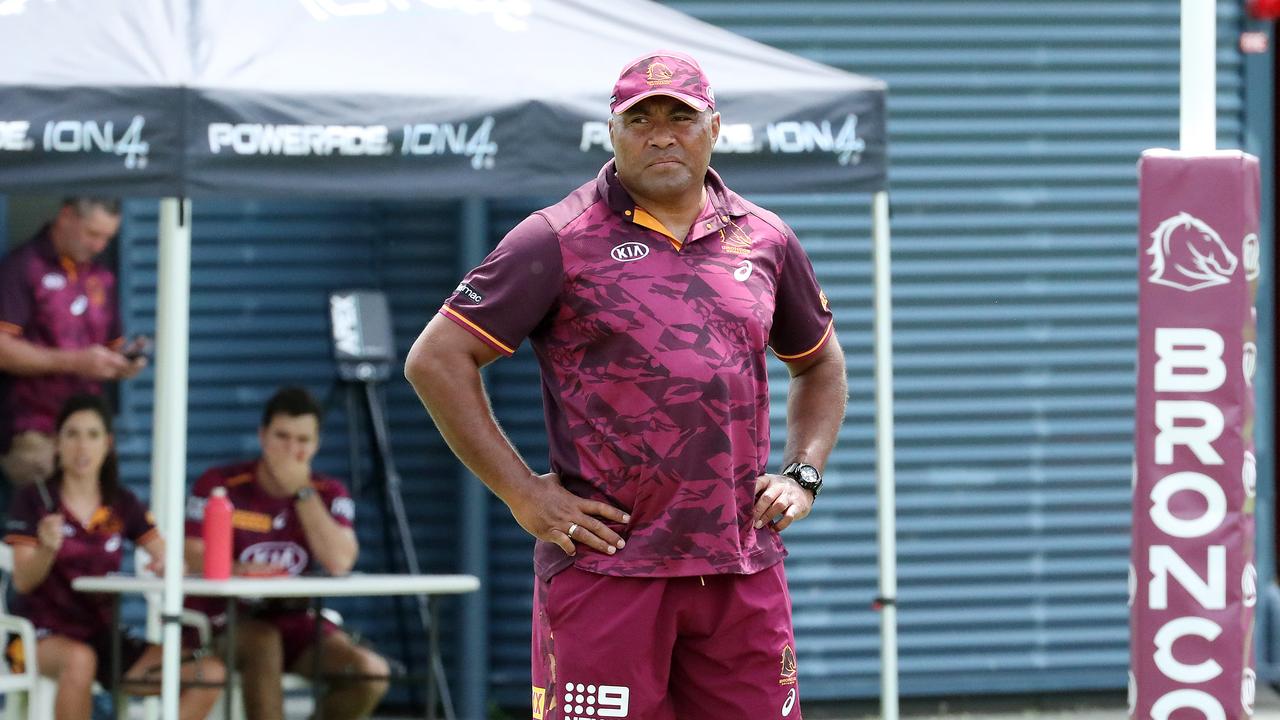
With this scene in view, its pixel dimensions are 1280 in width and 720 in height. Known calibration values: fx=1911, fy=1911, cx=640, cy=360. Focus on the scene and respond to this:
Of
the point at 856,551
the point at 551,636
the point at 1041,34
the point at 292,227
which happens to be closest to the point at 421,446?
the point at 292,227

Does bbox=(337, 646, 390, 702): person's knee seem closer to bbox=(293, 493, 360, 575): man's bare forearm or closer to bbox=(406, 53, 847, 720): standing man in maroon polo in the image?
bbox=(293, 493, 360, 575): man's bare forearm

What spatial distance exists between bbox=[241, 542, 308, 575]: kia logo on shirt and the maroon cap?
345cm

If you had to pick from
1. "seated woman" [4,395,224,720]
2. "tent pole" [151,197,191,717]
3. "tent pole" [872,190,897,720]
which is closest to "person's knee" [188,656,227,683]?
"seated woman" [4,395,224,720]

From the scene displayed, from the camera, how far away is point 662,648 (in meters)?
3.78

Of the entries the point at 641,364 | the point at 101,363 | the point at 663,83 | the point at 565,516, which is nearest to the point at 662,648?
the point at 565,516

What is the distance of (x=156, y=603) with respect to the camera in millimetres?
6969

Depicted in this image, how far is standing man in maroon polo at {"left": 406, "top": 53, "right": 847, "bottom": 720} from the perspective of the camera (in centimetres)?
375

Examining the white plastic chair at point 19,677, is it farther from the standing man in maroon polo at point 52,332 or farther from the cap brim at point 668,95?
the cap brim at point 668,95

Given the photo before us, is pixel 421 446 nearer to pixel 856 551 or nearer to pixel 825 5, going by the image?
pixel 856 551

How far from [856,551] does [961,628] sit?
0.58 meters

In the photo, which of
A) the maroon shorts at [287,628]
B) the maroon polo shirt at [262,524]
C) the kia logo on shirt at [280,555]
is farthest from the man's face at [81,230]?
the maroon shorts at [287,628]

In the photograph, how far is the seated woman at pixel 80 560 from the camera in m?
6.44

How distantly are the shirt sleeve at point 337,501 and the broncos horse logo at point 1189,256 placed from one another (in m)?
3.12

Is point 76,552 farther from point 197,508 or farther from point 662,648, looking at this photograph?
point 662,648
